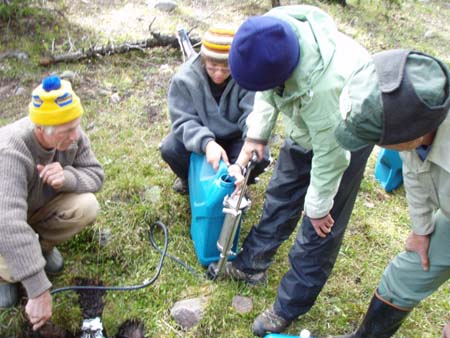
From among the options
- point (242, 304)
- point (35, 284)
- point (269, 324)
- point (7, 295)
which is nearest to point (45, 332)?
point (7, 295)

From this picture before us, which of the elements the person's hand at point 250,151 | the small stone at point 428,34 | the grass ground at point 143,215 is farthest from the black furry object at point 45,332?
the small stone at point 428,34

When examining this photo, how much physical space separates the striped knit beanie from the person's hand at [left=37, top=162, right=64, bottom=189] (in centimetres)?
105

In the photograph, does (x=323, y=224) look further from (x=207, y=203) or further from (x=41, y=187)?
(x=41, y=187)

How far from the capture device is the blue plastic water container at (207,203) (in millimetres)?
2428

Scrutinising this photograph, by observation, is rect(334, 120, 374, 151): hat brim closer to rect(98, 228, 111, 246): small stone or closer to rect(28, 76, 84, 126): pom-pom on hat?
rect(28, 76, 84, 126): pom-pom on hat

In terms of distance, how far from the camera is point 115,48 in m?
4.94

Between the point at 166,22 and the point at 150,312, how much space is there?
13.9 feet

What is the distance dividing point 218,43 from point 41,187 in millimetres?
1249

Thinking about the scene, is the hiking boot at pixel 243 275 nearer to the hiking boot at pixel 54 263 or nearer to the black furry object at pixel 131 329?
the black furry object at pixel 131 329

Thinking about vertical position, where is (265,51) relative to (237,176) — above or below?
above

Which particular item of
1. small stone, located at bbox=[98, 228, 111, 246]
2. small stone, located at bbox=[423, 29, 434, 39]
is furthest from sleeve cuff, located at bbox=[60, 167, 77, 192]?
small stone, located at bbox=[423, 29, 434, 39]

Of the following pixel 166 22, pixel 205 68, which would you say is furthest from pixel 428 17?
pixel 205 68

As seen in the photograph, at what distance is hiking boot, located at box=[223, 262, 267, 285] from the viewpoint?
273cm

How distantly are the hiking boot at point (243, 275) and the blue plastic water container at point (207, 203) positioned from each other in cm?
9
